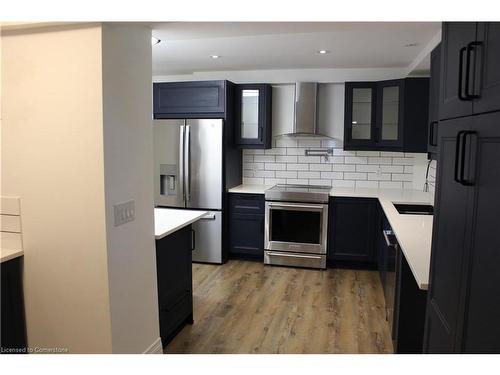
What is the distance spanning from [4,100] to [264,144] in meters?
3.20

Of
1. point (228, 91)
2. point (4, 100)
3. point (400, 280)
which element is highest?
point (228, 91)

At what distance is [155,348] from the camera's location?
2686mm

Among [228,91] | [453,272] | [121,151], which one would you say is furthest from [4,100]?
[228,91]

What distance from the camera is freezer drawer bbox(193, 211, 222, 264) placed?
4.80 m

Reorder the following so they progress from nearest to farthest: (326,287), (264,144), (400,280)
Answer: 1. (400,280)
2. (326,287)
3. (264,144)

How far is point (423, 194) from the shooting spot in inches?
181

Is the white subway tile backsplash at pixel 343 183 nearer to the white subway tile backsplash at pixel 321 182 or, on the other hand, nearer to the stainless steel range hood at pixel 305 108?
the white subway tile backsplash at pixel 321 182

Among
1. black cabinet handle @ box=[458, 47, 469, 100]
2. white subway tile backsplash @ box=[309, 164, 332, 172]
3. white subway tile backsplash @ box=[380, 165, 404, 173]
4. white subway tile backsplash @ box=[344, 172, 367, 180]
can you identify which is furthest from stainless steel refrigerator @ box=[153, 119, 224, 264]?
black cabinet handle @ box=[458, 47, 469, 100]

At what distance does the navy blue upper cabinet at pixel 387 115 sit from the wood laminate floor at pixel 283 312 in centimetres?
152

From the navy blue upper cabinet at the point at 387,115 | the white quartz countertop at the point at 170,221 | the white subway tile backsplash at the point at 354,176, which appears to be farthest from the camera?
the white subway tile backsplash at the point at 354,176

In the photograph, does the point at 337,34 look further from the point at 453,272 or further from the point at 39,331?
the point at 39,331

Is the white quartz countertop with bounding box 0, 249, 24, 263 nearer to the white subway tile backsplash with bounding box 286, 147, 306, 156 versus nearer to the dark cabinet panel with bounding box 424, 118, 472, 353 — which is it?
the dark cabinet panel with bounding box 424, 118, 472, 353

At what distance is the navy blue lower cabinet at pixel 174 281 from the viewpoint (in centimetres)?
282

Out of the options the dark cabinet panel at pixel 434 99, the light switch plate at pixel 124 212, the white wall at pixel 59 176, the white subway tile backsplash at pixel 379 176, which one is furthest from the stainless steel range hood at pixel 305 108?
the white wall at pixel 59 176
